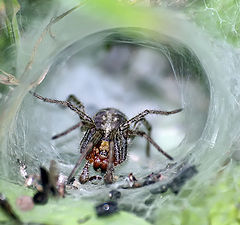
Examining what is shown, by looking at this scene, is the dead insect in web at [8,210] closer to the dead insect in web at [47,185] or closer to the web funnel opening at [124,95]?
the dead insect in web at [47,185]

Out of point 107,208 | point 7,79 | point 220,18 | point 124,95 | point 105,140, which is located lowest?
point 107,208

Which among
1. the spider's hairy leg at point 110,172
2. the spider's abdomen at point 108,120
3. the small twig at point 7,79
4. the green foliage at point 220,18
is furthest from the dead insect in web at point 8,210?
the green foliage at point 220,18

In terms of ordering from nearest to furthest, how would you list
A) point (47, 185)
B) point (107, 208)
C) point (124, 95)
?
point (107, 208)
point (47, 185)
point (124, 95)

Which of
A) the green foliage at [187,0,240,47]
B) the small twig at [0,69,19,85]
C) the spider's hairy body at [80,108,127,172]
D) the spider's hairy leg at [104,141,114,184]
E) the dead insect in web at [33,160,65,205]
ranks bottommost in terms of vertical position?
the dead insect in web at [33,160,65,205]

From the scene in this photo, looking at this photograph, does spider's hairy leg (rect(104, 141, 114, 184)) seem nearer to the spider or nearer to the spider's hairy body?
the spider

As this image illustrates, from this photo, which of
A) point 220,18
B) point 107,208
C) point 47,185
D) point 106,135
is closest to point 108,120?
point 106,135

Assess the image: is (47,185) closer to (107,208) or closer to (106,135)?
(107,208)

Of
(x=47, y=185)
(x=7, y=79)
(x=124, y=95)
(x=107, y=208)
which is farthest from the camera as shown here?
(x=124, y=95)

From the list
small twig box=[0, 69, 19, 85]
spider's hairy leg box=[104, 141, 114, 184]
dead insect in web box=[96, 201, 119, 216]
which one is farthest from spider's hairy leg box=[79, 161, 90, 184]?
small twig box=[0, 69, 19, 85]
